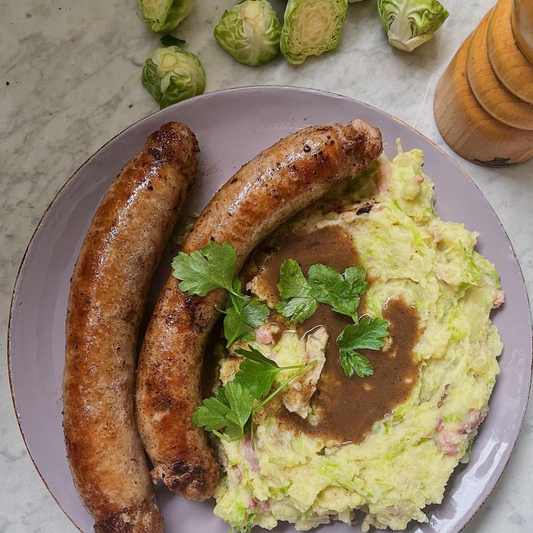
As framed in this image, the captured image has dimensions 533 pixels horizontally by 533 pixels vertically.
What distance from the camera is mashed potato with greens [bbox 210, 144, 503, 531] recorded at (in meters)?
2.86

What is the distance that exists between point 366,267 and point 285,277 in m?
0.44

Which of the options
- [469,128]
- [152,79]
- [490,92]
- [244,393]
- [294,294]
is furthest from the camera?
[152,79]

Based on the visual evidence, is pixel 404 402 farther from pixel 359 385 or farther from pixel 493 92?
pixel 493 92

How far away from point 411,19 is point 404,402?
2.16 meters

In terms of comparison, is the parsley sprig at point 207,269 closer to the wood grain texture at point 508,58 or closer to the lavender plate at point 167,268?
the lavender plate at point 167,268

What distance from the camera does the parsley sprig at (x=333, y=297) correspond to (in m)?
2.85

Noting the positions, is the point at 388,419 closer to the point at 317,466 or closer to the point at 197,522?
the point at 317,466

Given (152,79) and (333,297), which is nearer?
(333,297)

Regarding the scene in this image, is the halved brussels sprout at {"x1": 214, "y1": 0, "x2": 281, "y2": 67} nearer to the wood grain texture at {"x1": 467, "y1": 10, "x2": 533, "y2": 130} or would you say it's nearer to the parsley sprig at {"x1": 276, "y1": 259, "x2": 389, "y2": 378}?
the wood grain texture at {"x1": 467, "y1": 10, "x2": 533, "y2": 130}

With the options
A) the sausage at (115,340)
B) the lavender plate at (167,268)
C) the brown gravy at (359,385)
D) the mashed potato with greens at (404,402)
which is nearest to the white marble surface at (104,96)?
the lavender plate at (167,268)

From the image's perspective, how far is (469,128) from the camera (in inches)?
130

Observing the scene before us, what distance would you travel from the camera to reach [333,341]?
9.65 ft

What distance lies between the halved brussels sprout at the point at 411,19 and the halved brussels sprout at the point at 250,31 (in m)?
0.65

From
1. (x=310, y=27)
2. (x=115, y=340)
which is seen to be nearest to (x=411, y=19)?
(x=310, y=27)
